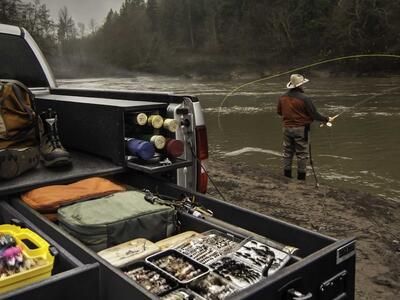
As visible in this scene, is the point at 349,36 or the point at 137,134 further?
the point at 349,36

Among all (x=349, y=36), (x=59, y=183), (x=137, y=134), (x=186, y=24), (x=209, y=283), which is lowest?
(x=209, y=283)

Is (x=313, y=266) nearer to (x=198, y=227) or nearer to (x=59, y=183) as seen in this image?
(x=198, y=227)

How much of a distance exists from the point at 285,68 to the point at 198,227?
5326 cm

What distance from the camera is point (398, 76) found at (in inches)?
1435

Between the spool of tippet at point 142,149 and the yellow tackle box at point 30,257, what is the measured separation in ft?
3.26

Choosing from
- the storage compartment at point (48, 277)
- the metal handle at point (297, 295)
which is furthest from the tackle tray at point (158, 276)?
the metal handle at point (297, 295)

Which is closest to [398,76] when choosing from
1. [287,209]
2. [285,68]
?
[285,68]

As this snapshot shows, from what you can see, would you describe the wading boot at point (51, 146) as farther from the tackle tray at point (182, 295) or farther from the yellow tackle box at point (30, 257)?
the tackle tray at point (182, 295)

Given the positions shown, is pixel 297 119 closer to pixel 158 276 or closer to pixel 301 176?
pixel 301 176

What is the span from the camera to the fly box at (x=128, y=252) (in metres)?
2.23

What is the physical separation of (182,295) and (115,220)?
25.1 inches

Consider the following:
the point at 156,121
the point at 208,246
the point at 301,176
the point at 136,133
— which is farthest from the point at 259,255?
the point at 301,176

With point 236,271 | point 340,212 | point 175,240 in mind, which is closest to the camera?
point 236,271

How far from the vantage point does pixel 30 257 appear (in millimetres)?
1929
